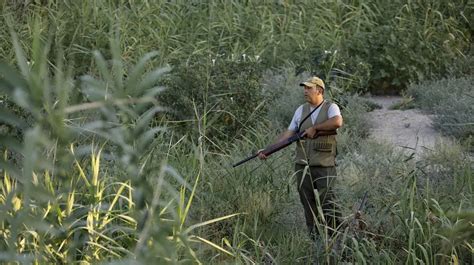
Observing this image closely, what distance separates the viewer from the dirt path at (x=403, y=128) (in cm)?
928

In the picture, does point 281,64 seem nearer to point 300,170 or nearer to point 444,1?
point 444,1

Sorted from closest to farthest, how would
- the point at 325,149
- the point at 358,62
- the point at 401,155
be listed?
the point at 325,149
the point at 401,155
the point at 358,62

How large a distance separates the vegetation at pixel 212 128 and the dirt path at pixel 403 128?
17 cm

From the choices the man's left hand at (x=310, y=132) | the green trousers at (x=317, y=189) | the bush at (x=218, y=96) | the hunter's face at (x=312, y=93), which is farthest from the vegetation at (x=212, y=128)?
the hunter's face at (x=312, y=93)

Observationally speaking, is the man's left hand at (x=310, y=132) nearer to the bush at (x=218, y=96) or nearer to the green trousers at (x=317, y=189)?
the green trousers at (x=317, y=189)

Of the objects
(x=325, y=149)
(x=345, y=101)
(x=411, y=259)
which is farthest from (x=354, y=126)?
(x=411, y=259)

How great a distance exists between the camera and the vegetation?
1.49 meters

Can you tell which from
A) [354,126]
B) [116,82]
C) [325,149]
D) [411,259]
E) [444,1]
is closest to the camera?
[116,82]

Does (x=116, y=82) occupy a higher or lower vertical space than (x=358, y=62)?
higher

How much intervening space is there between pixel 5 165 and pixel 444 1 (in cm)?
1224

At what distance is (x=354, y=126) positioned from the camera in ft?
31.0

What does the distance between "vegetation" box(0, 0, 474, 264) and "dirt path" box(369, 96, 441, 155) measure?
0.17 metres

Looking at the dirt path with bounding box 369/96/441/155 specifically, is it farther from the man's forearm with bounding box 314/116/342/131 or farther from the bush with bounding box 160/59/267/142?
the man's forearm with bounding box 314/116/342/131

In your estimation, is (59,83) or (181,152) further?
(181,152)
